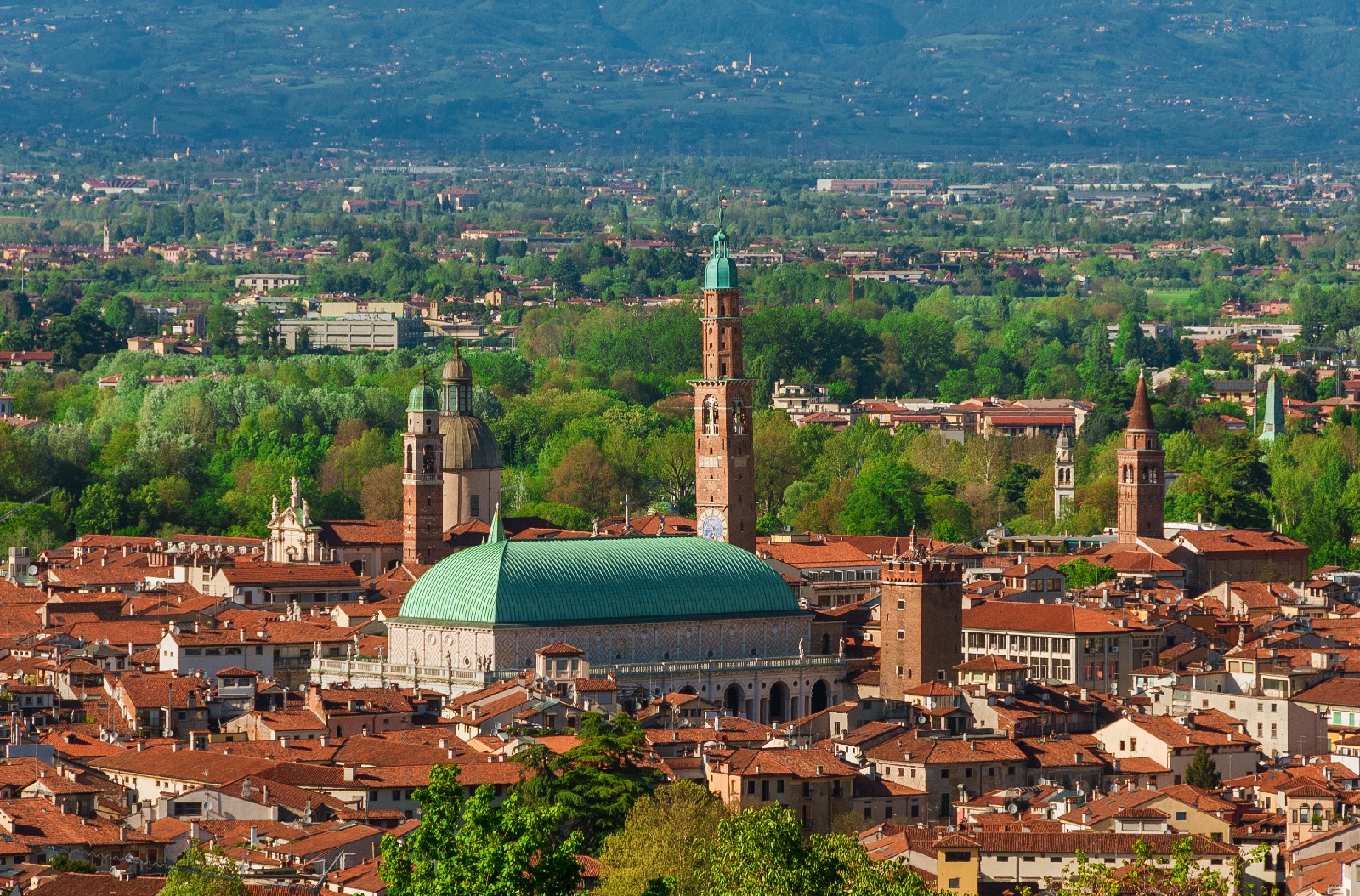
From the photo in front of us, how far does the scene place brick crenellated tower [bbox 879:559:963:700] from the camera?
57.5 m

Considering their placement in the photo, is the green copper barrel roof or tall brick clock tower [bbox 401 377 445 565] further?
tall brick clock tower [bbox 401 377 445 565]

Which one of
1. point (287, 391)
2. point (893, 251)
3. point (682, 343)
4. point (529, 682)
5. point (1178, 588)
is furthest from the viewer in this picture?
point (893, 251)

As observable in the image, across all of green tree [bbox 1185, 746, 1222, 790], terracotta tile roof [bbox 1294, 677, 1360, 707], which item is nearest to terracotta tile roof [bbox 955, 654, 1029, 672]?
terracotta tile roof [bbox 1294, 677, 1360, 707]

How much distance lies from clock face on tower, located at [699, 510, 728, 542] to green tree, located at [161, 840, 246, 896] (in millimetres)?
26913

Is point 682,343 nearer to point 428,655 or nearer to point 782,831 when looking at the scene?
point 428,655

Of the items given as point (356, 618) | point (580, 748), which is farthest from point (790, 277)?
point (580, 748)

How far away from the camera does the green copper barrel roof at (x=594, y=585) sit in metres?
56.4

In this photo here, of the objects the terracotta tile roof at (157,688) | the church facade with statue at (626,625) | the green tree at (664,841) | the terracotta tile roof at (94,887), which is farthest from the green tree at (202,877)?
the church facade with statue at (626,625)

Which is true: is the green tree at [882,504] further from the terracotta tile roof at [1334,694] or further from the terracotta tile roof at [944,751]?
the terracotta tile roof at [944,751]

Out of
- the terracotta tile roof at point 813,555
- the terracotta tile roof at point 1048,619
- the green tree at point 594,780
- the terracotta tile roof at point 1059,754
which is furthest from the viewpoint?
the terracotta tile roof at point 813,555

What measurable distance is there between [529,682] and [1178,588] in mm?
22854

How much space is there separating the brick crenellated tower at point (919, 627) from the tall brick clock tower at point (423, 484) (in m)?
13.9

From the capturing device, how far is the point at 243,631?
58.9 metres

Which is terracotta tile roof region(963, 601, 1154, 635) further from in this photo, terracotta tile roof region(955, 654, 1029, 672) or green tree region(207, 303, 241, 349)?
green tree region(207, 303, 241, 349)
